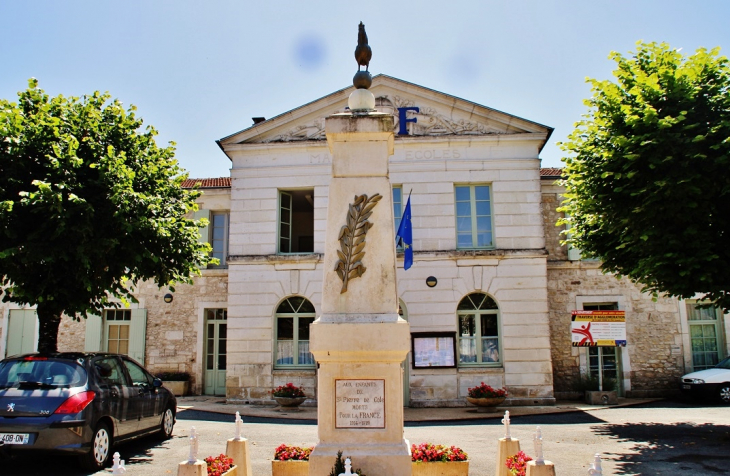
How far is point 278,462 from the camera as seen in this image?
6.59 m

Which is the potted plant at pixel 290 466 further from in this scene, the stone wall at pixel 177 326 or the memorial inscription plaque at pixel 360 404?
the stone wall at pixel 177 326

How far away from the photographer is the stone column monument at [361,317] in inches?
225

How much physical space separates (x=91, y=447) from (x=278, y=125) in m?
10.5

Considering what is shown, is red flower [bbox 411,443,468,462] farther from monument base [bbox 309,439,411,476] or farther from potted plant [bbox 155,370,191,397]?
potted plant [bbox 155,370,191,397]

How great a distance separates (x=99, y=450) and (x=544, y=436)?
7.16 m

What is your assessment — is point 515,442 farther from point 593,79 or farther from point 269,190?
point 269,190

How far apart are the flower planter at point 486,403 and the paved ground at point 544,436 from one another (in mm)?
372

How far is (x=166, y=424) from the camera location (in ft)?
32.7

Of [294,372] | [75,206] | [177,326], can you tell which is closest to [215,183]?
[177,326]

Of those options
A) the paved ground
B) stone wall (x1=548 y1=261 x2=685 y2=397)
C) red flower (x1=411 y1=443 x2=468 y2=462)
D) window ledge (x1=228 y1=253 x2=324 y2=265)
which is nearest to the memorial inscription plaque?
red flower (x1=411 y1=443 x2=468 y2=462)

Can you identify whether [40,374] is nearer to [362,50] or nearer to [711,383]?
[362,50]

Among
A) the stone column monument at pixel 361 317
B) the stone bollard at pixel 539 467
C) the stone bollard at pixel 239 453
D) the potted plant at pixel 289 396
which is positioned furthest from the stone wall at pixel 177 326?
the stone bollard at pixel 539 467

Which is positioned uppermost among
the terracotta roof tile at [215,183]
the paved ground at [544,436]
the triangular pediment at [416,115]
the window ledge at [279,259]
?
the triangular pediment at [416,115]

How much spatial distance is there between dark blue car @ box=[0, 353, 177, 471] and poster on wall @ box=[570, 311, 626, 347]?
34.2ft
